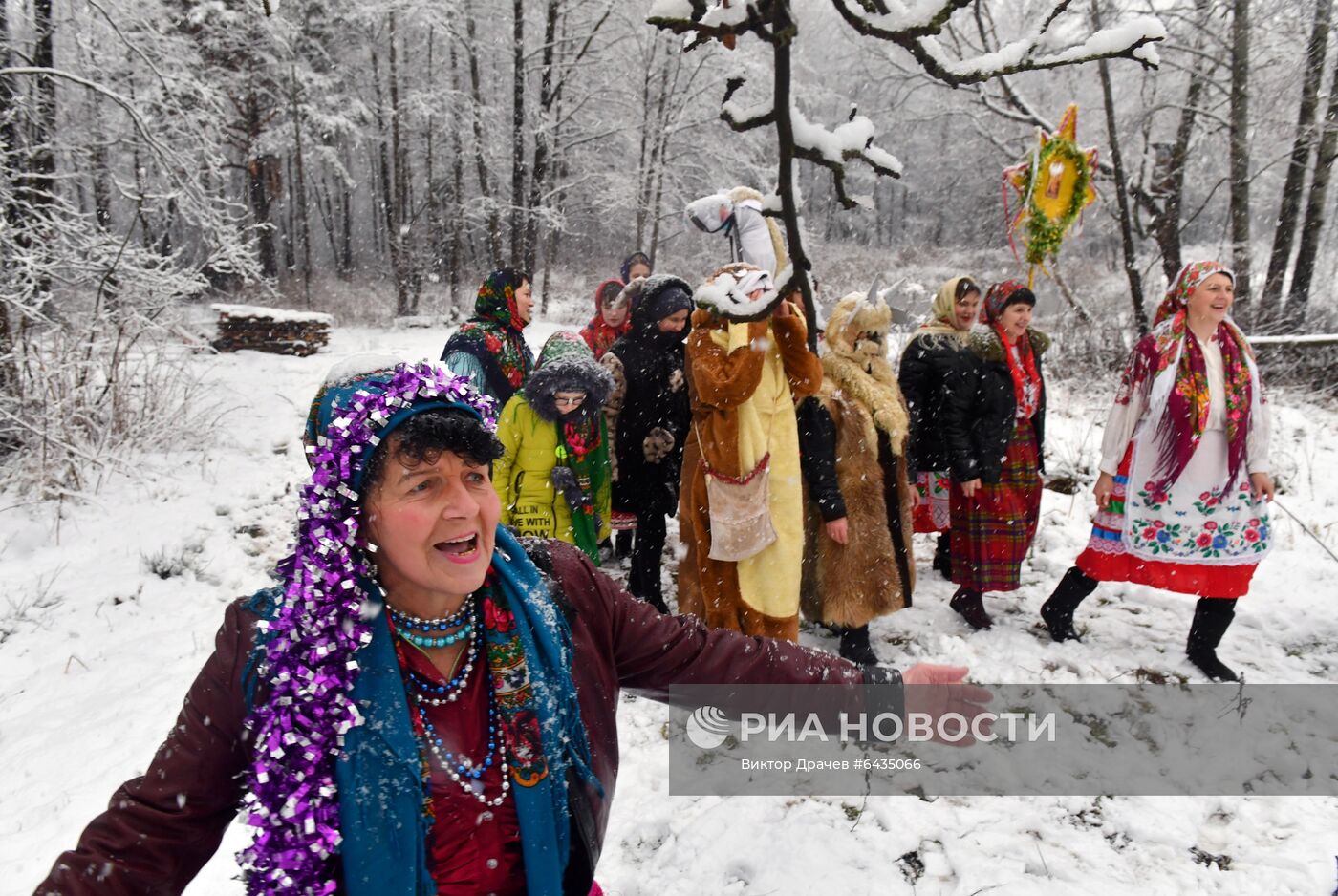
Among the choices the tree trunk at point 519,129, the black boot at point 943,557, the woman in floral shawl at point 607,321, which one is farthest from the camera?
the tree trunk at point 519,129

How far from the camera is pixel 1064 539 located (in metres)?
5.48

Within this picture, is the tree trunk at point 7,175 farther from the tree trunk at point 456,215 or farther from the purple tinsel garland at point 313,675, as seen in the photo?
the tree trunk at point 456,215

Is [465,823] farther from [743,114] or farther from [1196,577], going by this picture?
[1196,577]

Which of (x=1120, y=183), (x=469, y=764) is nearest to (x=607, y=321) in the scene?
(x=469, y=764)

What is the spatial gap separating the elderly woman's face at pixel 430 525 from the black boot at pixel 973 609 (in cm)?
375

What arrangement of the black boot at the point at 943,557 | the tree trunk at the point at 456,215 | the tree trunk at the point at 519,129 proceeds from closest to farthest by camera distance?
the black boot at the point at 943,557 → the tree trunk at the point at 519,129 → the tree trunk at the point at 456,215

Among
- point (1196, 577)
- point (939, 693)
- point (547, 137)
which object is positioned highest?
point (547, 137)

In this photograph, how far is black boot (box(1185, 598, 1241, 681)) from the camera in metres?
3.65

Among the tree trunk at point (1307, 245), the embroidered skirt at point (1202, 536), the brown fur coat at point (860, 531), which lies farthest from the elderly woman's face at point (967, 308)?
the tree trunk at point (1307, 245)

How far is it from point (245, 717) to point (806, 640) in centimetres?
336

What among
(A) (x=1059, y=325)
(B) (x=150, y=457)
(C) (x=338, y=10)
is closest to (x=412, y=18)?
(C) (x=338, y=10)

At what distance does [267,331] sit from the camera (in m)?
11.0

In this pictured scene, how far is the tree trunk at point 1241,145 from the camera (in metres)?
8.07

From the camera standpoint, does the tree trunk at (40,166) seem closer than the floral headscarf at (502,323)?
No
